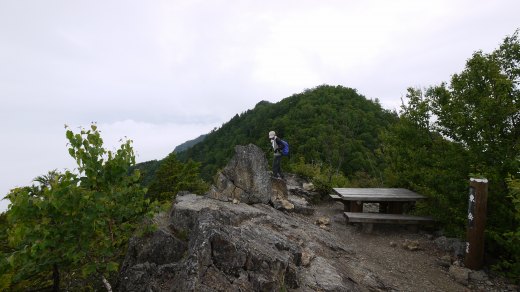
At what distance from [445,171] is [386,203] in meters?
3.24

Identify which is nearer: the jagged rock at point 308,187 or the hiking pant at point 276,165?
the hiking pant at point 276,165

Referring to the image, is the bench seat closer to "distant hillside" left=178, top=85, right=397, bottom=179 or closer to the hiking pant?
the hiking pant

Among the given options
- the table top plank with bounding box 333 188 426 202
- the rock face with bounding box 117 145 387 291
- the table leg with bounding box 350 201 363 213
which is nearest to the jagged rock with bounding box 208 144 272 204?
the rock face with bounding box 117 145 387 291

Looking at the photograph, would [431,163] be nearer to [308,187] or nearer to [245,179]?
[245,179]

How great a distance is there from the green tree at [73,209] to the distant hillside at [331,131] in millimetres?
14915

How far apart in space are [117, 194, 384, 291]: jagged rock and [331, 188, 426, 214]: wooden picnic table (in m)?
3.22

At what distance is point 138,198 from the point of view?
460 cm

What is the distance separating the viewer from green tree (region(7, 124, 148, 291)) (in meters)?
3.67

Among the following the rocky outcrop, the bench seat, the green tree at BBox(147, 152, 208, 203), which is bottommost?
the green tree at BBox(147, 152, 208, 203)

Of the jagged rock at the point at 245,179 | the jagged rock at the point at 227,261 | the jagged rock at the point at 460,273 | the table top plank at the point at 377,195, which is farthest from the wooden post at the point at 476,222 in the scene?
the jagged rock at the point at 245,179

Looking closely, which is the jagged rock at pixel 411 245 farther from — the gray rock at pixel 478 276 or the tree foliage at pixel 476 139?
the gray rock at pixel 478 276

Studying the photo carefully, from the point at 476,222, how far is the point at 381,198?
3.16 m

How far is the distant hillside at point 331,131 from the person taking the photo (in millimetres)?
25953

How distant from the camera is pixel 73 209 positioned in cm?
397
